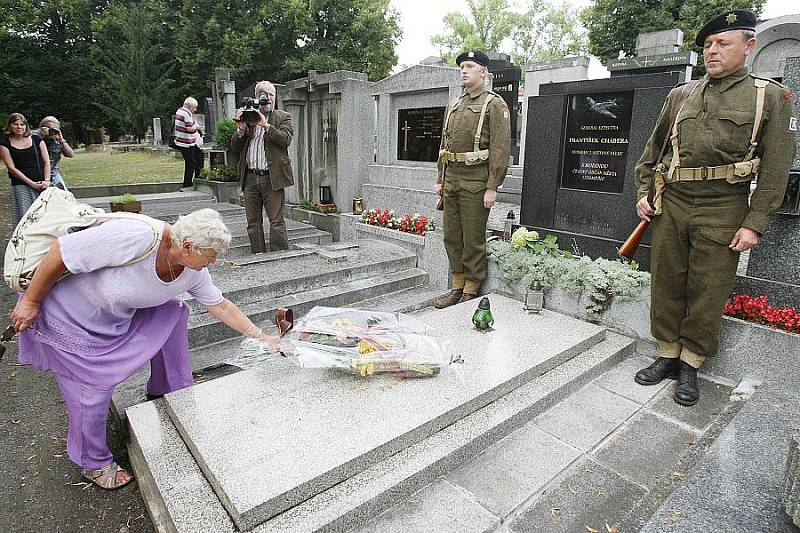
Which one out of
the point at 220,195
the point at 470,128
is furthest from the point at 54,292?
the point at 220,195

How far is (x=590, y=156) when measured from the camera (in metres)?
4.54

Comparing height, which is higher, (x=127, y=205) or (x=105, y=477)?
(x=127, y=205)

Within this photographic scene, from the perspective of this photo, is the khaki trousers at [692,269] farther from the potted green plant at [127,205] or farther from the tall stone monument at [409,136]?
the potted green plant at [127,205]

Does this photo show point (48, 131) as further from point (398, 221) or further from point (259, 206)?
point (398, 221)

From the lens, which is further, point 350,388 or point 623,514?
point 350,388

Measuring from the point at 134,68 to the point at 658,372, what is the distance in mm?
29433

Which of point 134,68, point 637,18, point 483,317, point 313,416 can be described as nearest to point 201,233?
point 313,416

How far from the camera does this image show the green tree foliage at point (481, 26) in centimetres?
4188

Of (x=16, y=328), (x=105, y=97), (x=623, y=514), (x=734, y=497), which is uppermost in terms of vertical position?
(x=105, y=97)

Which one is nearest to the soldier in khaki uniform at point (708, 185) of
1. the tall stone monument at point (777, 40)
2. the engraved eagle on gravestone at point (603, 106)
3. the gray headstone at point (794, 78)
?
the gray headstone at point (794, 78)

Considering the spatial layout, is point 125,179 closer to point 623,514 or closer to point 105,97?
point 623,514

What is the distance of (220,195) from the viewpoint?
29.9 ft

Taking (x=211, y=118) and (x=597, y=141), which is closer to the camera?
(x=597, y=141)

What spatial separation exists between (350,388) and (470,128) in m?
2.77
